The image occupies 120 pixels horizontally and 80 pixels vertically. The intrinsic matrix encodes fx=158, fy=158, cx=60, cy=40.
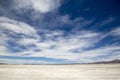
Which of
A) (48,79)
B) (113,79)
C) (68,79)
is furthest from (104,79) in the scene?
(48,79)

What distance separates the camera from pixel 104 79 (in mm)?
8094

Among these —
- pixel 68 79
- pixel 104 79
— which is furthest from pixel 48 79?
pixel 104 79

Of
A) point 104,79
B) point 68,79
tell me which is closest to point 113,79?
point 104,79

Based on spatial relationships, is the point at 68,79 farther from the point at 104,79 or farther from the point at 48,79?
the point at 104,79

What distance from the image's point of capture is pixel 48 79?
327 inches

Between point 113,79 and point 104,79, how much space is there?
44 cm

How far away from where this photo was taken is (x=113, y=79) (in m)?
7.91

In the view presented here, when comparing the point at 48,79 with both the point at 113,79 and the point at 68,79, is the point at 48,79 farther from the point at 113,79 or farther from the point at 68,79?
the point at 113,79

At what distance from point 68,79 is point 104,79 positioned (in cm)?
184

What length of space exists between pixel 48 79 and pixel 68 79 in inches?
41.5

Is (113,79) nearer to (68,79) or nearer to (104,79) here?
(104,79)

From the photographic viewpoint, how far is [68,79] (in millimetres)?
8156
